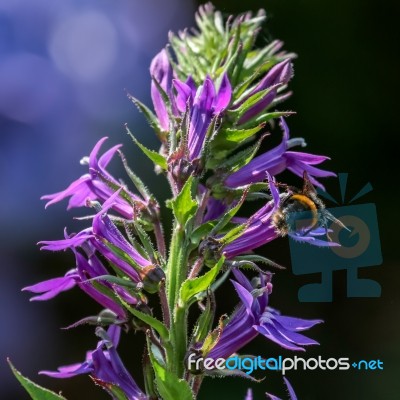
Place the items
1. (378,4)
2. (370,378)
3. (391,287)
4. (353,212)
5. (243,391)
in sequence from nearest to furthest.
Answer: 1. (353,212)
2. (243,391)
3. (370,378)
4. (391,287)
5. (378,4)

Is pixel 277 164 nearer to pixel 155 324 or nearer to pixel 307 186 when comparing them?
pixel 307 186

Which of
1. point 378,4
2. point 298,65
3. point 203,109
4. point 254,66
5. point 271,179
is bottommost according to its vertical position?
point 271,179

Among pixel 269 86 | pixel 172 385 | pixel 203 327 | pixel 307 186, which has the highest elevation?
pixel 269 86

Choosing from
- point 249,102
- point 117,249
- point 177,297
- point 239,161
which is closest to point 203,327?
point 177,297

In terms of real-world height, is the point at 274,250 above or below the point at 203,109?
above

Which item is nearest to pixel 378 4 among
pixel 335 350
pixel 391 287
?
pixel 391 287

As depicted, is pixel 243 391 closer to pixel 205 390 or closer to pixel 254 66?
pixel 205 390
